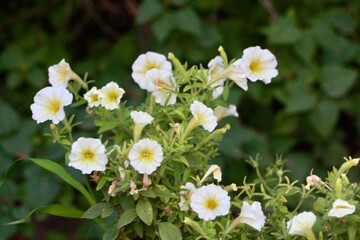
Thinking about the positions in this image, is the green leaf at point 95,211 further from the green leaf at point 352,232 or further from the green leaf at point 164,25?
the green leaf at point 164,25

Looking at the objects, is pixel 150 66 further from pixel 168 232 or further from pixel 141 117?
pixel 168 232

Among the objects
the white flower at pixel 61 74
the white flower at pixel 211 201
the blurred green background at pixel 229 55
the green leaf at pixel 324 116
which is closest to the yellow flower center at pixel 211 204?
the white flower at pixel 211 201

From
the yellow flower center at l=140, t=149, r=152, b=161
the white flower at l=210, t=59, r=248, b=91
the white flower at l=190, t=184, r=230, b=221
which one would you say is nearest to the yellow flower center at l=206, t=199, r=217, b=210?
the white flower at l=190, t=184, r=230, b=221

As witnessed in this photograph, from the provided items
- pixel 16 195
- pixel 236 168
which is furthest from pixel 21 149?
pixel 236 168

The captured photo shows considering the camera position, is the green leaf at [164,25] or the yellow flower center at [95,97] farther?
the green leaf at [164,25]

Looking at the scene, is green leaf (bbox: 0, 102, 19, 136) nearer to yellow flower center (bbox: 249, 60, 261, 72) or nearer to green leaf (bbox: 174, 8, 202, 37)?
green leaf (bbox: 174, 8, 202, 37)
